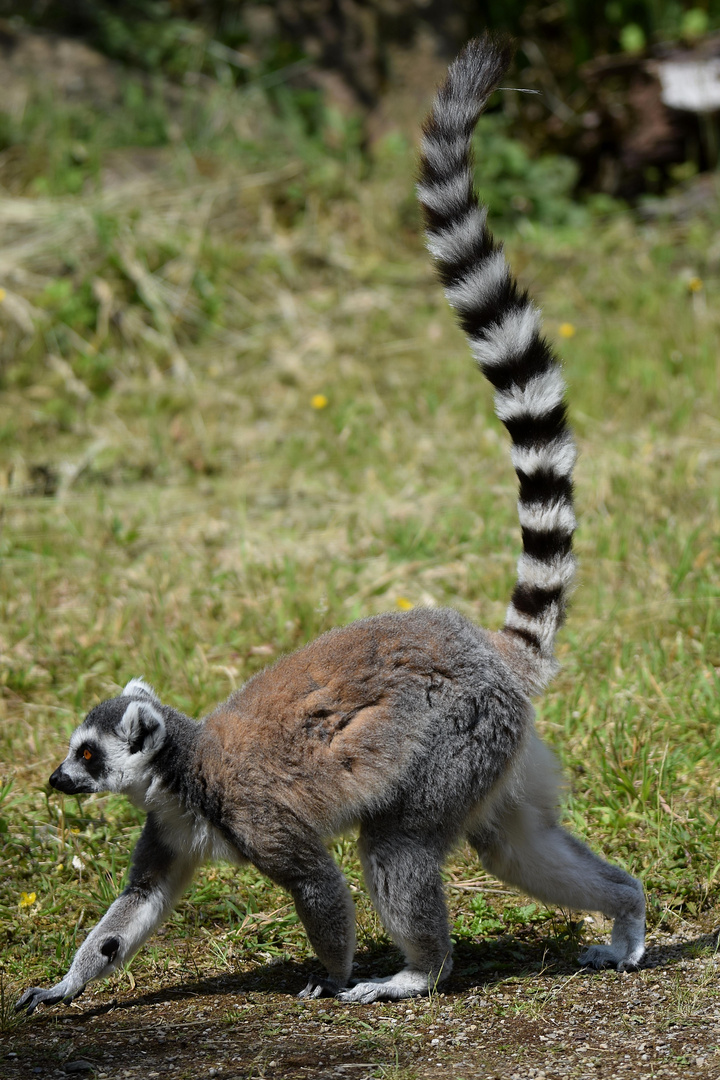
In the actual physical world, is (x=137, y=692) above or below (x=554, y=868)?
above

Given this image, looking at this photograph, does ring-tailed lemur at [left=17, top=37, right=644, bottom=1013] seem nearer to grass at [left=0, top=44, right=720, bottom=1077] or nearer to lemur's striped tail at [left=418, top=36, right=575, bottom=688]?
lemur's striped tail at [left=418, top=36, right=575, bottom=688]

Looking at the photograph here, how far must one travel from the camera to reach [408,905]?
2.89 meters

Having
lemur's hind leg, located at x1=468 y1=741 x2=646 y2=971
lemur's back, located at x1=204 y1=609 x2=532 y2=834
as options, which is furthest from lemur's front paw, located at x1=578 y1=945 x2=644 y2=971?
lemur's back, located at x1=204 y1=609 x2=532 y2=834

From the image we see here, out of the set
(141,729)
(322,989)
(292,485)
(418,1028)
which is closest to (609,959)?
(418,1028)

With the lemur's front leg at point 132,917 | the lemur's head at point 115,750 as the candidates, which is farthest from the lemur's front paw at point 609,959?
the lemur's head at point 115,750

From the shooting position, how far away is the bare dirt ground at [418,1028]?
251 cm

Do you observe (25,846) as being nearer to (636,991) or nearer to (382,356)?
(636,991)

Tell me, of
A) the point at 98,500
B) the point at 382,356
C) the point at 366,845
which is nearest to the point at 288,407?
the point at 382,356

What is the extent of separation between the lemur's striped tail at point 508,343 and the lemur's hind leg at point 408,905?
1.92ft

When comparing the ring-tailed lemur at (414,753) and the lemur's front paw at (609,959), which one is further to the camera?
the lemur's front paw at (609,959)

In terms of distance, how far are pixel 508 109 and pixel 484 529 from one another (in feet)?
19.4

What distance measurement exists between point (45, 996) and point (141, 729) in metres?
0.72

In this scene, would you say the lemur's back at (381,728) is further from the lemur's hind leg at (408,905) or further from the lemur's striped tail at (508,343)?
the lemur's striped tail at (508,343)

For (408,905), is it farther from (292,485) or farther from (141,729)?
(292,485)
